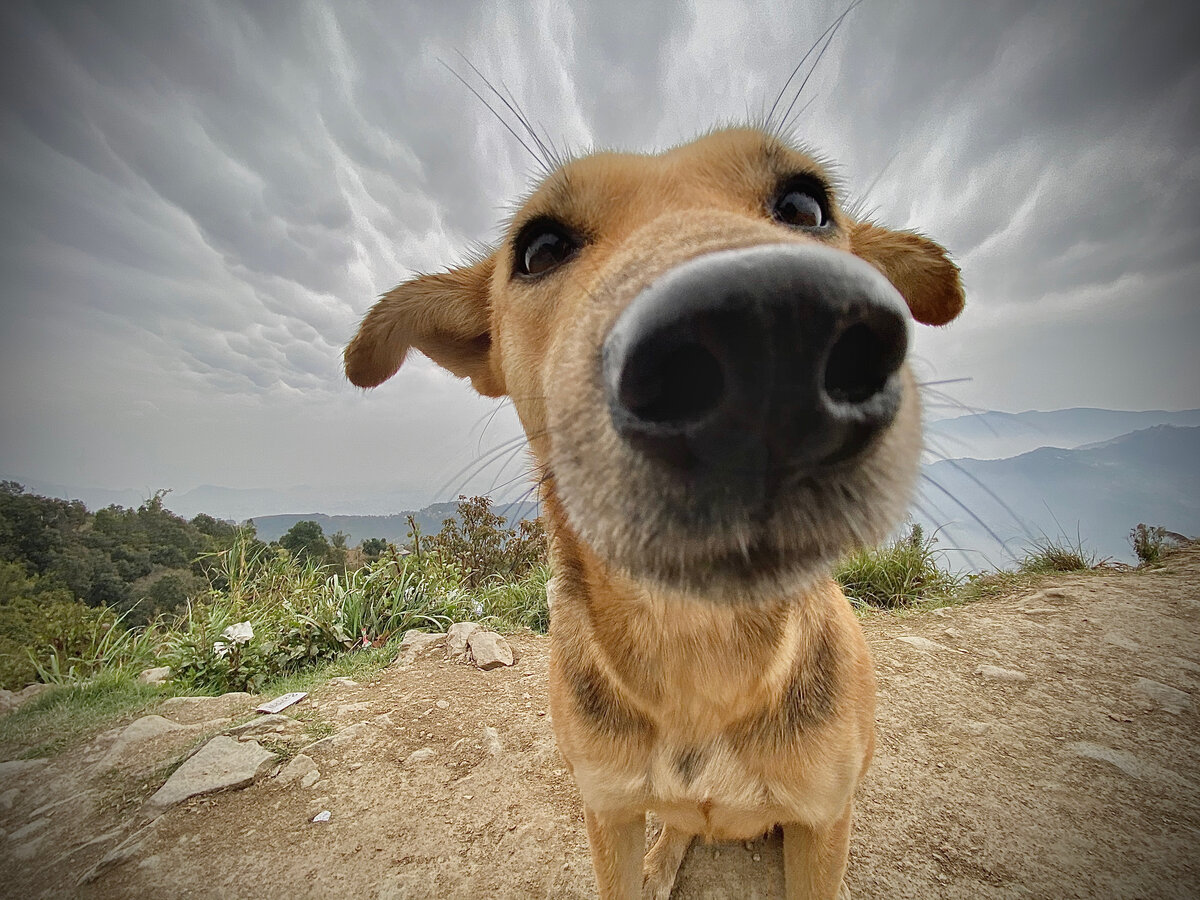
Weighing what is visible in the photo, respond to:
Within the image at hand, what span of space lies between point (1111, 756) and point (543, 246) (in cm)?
454

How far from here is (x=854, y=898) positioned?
7.21 feet

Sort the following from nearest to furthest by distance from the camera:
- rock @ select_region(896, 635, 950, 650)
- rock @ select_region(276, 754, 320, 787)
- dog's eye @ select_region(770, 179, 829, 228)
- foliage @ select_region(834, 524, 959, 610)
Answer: dog's eye @ select_region(770, 179, 829, 228)
rock @ select_region(276, 754, 320, 787)
rock @ select_region(896, 635, 950, 650)
foliage @ select_region(834, 524, 959, 610)

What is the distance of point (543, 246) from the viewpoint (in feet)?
5.80

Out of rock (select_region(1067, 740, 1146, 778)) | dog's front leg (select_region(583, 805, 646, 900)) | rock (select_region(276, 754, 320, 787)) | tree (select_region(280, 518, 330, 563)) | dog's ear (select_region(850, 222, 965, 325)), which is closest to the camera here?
dog's front leg (select_region(583, 805, 646, 900))

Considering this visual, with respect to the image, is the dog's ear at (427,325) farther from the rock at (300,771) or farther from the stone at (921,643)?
the stone at (921,643)

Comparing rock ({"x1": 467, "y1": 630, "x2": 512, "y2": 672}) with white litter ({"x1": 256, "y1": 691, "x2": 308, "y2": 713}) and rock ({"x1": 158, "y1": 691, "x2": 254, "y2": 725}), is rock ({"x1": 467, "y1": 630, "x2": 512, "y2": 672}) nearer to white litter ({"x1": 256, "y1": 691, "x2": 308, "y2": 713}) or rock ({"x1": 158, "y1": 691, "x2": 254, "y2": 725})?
white litter ({"x1": 256, "y1": 691, "x2": 308, "y2": 713})

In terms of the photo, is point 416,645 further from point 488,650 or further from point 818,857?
point 818,857

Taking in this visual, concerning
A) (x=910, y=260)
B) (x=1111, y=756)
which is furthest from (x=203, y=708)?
(x=1111, y=756)

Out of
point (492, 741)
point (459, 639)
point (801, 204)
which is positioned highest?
point (801, 204)

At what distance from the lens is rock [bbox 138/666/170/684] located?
477 centimetres

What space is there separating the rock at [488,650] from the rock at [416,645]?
461 millimetres

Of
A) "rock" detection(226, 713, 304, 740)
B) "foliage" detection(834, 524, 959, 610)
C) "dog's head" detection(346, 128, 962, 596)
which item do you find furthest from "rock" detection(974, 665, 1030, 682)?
"rock" detection(226, 713, 304, 740)

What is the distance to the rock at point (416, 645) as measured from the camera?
192 inches

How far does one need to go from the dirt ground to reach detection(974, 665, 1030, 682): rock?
0.11 feet
